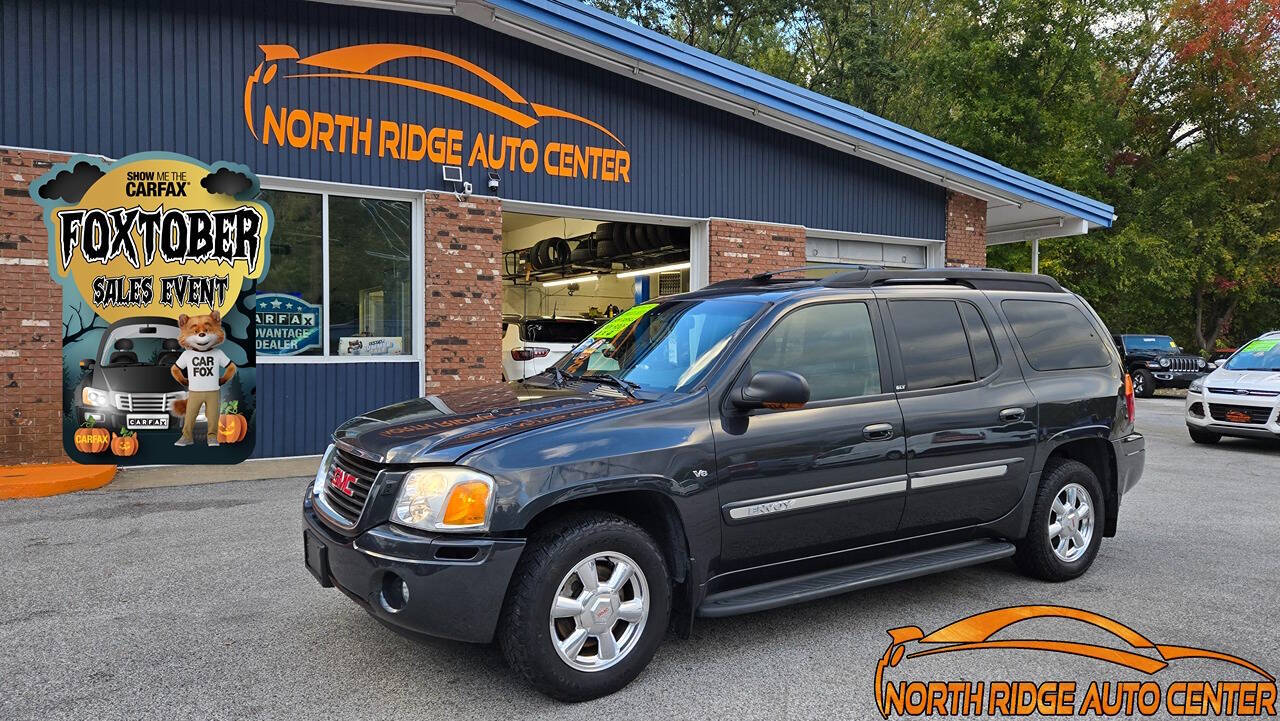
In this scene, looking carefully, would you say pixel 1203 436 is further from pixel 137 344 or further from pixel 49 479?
pixel 49 479

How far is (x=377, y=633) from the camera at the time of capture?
421 centimetres

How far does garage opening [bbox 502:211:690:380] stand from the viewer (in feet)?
48.3

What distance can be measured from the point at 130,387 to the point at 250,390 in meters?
1.17

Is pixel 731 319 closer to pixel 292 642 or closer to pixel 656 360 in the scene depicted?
pixel 656 360

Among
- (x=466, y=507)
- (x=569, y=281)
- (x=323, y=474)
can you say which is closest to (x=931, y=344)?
(x=466, y=507)

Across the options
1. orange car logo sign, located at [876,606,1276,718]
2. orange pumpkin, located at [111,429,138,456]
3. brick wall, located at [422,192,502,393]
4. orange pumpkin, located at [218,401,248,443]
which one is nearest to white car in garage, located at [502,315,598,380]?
brick wall, located at [422,192,502,393]

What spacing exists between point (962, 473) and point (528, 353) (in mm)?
10832

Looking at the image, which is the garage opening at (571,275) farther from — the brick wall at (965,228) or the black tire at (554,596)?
the black tire at (554,596)

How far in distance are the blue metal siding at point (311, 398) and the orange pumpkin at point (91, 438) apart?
57.5 inches

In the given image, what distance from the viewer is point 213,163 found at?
30.3 ft

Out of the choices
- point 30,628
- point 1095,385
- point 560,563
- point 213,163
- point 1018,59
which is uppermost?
point 1018,59

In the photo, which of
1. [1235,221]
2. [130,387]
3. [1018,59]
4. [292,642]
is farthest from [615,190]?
[1235,221]

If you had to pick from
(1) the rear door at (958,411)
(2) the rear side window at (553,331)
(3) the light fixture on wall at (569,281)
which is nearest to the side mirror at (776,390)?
(1) the rear door at (958,411)

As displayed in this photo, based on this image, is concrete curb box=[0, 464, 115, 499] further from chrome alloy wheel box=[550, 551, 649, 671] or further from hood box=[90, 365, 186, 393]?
chrome alloy wheel box=[550, 551, 649, 671]
